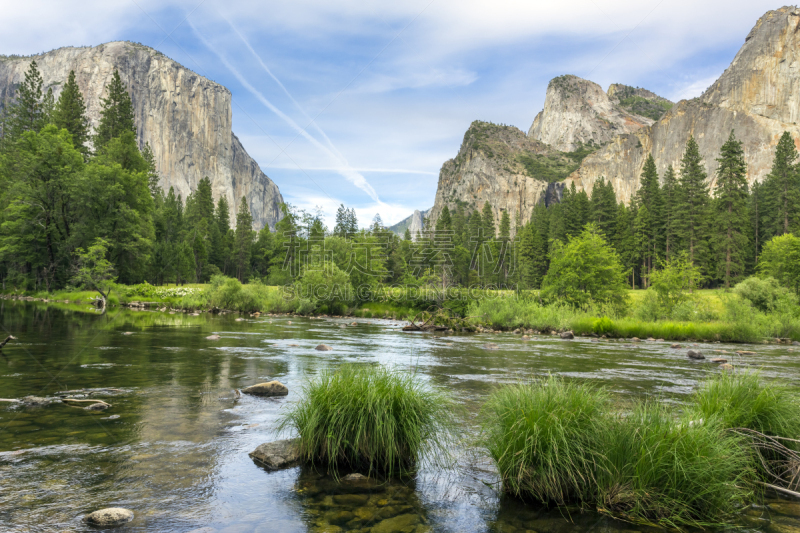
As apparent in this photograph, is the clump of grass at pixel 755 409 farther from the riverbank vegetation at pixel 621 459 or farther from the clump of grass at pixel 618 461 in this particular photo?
the clump of grass at pixel 618 461

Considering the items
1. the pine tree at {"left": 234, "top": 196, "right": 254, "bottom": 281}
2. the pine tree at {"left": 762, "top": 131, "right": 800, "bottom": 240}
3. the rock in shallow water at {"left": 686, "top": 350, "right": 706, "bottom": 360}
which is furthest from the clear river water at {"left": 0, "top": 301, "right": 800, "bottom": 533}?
the pine tree at {"left": 234, "top": 196, "right": 254, "bottom": 281}

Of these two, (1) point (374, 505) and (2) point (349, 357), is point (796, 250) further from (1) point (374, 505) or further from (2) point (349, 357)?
(1) point (374, 505)

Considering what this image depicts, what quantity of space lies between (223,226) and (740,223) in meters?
103

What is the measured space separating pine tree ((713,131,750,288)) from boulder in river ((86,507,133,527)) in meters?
76.4

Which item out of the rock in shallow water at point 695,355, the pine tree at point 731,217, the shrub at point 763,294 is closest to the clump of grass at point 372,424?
the rock in shallow water at point 695,355

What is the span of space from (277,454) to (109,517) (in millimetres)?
2419

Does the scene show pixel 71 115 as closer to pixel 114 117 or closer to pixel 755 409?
pixel 114 117

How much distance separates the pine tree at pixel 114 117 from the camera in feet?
207

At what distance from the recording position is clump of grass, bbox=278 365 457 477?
20.6 feet

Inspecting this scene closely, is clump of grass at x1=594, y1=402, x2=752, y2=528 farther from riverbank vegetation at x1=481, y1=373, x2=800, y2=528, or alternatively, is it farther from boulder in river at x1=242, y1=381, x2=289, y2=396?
boulder in river at x1=242, y1=381, x2=289, y2=396

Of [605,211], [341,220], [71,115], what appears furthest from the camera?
[341,220]

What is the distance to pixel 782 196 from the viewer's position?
6775cm

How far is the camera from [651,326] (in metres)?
31.4

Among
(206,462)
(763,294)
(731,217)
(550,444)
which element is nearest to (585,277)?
(763,294)
